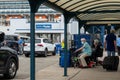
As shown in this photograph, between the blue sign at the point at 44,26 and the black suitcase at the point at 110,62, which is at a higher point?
the blue sign at the point at 44,26

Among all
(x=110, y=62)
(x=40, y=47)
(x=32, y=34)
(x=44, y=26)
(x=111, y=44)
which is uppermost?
(x=44, y=26)

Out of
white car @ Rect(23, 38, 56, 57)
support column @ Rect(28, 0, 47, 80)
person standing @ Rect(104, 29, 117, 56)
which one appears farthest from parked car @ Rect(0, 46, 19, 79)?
white car @ Rect(23, 38, 56, 57)

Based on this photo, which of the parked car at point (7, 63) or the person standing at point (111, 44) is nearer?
the parked car at point (7, 63)

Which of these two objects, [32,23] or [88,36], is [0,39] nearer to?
[32,23]

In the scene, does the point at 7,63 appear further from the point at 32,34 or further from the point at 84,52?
the point at 84,52

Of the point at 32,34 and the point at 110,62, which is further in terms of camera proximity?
the point at 110,62

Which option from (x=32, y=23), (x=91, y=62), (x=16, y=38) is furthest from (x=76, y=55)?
(x=16, y=38)

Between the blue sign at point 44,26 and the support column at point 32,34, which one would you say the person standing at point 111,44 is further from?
the blue sign at point 44,26

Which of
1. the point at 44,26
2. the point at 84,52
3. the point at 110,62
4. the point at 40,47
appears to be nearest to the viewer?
the point at 110,62

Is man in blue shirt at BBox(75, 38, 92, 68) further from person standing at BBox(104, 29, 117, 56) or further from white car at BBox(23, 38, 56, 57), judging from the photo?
white car at BBox(23, 38, 56, 57)

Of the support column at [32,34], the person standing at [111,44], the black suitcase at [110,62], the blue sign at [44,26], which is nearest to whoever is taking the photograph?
the support column at [32,34]

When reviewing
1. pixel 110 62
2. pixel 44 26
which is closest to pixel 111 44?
pixel 110 62

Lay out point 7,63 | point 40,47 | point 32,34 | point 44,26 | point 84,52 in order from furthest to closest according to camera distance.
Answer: point 44,26 < point 40,47 < point 84,52 < point 7,63 < point 32,34

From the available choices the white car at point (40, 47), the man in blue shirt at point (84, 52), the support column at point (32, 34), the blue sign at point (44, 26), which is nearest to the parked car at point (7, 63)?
the support column at point (32, 34)
